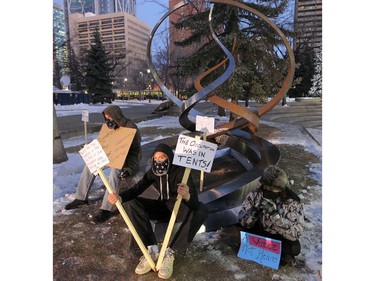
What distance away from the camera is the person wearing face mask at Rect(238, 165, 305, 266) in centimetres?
249

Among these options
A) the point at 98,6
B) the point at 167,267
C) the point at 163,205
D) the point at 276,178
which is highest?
the point at 98,6

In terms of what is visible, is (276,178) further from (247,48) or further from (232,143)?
(247,48)

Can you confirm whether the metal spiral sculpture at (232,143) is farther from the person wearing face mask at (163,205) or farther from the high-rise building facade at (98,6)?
the high-rise building facade at (98,6)

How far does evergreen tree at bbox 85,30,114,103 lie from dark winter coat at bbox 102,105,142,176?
19.3 meters

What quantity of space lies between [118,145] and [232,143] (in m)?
3.74

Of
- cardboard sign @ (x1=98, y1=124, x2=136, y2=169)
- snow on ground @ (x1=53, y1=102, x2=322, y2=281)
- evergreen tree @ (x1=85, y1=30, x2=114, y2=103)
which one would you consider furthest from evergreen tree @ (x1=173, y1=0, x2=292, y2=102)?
evergreen tree @ (x1=85, y1=30, x2=114, y2=103)

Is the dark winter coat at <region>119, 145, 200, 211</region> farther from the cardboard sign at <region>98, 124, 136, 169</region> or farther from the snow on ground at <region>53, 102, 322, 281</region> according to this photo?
the snow on ground at <region>53, 102, 322, 281</region>

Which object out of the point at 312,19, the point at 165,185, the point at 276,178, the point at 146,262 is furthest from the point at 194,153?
Result: the point at 312,19

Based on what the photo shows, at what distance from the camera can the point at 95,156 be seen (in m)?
2.38

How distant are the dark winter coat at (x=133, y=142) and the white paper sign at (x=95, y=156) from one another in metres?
0.92

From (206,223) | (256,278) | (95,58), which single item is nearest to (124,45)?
(206,223)

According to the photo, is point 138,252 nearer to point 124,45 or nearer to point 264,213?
point 264,213

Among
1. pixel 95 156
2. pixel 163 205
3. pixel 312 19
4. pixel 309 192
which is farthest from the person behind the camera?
pixel 312 19
